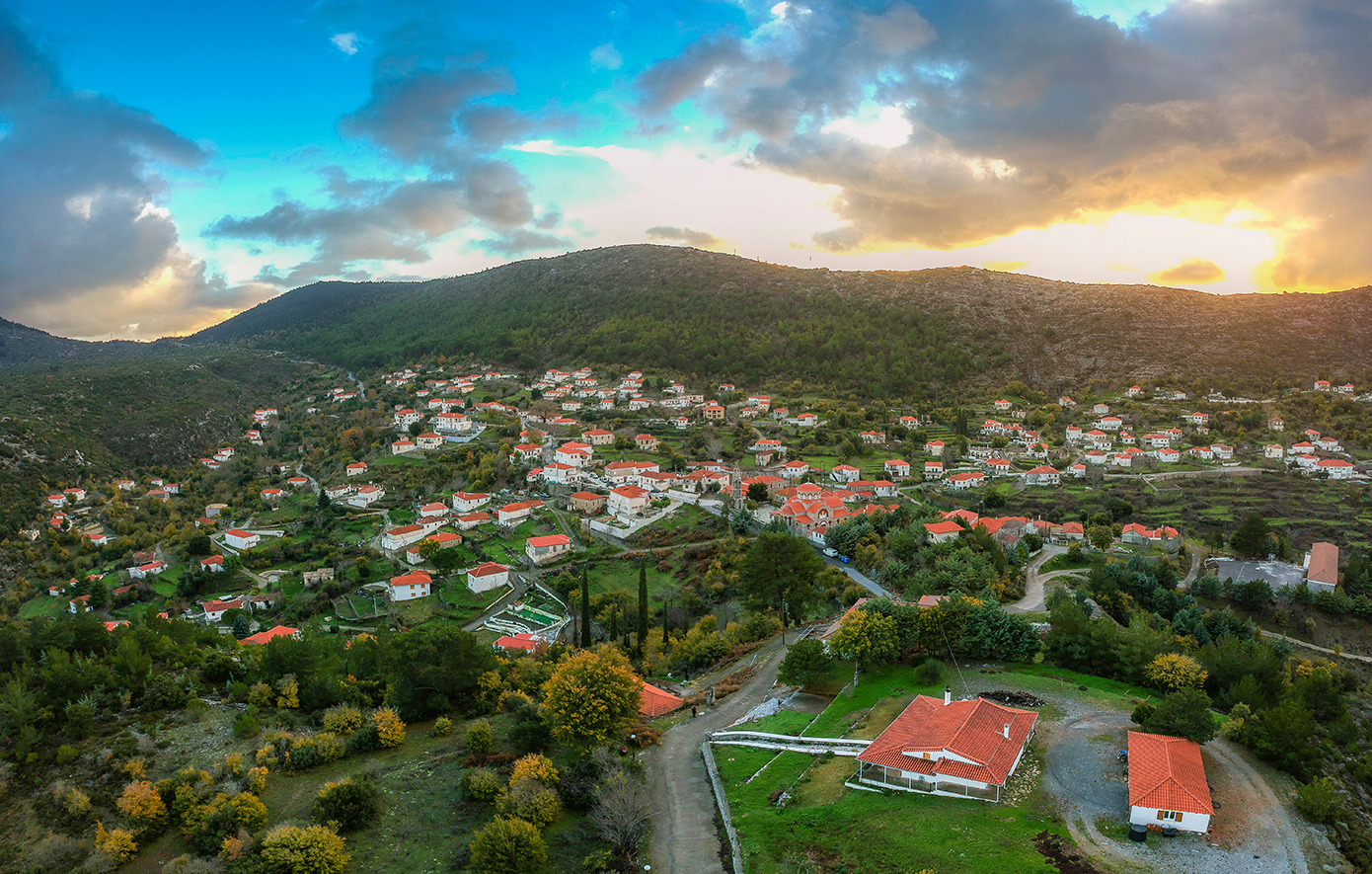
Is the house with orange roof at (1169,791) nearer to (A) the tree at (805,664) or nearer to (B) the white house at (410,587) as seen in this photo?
(A) the tree at (805,664)

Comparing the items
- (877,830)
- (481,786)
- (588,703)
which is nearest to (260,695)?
(481,786)

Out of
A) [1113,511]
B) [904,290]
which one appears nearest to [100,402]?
[1113,511]

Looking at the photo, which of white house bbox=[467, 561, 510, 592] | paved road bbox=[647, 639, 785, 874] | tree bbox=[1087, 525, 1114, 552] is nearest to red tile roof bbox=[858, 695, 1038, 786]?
paved road bbox=[647, 639, 785, 874]

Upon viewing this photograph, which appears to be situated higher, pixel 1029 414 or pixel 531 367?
pixel 531 367

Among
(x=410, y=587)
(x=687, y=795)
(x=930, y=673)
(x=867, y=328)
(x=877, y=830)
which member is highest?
(x=867, y=328)

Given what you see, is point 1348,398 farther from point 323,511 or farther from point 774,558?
point 323,511

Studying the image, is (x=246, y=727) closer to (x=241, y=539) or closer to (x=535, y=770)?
(x=535, y=770)

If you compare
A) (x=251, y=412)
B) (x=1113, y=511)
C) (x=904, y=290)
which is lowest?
(x=1113, y=511)
